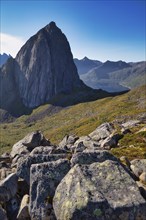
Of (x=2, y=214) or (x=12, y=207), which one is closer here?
(x=2, y=214)

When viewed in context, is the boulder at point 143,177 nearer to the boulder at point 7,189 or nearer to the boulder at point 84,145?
the boulder at point 7,189

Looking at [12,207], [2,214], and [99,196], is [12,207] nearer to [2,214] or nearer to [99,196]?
[2,214]

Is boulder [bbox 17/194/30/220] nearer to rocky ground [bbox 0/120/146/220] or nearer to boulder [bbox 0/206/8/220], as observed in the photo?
rocky ground [bbox 0/120/146/220]

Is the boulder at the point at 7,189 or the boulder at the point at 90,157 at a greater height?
the boulder at the point at 90,157

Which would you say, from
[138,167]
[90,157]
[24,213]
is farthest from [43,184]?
[138,167]

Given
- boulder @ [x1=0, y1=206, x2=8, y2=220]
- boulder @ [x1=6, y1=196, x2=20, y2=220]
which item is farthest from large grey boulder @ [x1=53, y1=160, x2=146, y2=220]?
boulder @ [x1=6, y1=196, x2=20, y2=220]

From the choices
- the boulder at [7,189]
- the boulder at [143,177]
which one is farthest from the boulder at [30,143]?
the boulder at [143,177]
